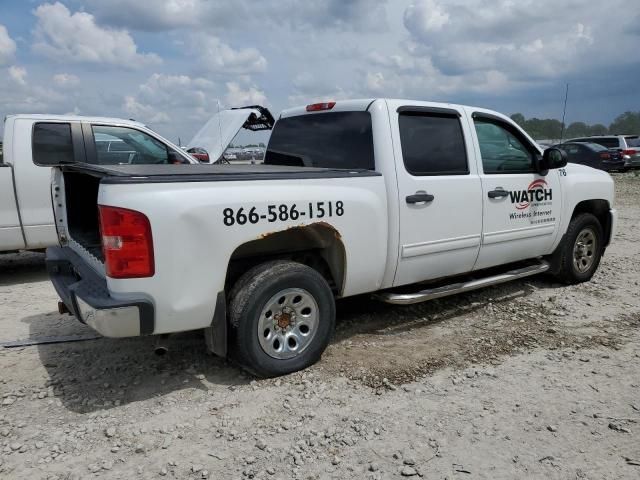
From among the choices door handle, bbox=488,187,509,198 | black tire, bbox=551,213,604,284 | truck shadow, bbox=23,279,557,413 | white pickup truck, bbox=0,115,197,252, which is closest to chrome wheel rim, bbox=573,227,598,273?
black tire, bbox=551,213,604,284

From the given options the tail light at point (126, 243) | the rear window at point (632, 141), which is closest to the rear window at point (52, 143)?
the tail light at point (126, 243)

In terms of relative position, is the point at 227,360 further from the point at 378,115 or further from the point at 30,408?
the point at 378,115

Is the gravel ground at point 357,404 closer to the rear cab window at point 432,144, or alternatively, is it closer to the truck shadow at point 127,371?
the truck shadow at point 127,371

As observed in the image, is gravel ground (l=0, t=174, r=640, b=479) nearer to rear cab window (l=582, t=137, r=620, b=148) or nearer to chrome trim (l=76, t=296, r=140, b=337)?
chrome trim (l=76, t=296, r=140, b=337)

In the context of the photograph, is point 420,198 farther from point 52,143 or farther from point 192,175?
point 52,143

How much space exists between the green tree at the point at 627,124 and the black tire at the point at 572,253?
34675 millimetres

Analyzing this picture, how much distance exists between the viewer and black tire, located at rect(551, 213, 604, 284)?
556cm

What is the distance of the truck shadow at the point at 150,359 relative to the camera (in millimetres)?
3480

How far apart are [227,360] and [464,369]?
168 centimetres

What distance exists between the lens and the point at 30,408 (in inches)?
128

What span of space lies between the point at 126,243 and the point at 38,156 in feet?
13.2

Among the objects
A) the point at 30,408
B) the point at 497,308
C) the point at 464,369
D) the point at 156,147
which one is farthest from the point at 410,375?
the point at 156,147

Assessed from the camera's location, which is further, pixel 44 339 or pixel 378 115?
pixel 44 339

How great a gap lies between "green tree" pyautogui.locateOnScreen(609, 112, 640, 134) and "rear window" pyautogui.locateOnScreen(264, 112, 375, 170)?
121ft
